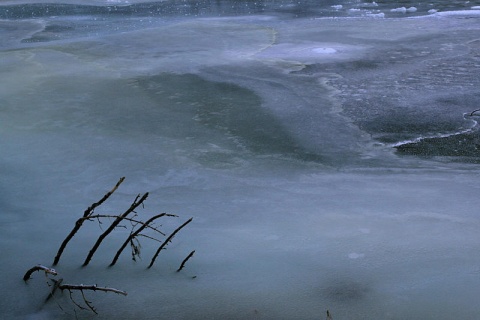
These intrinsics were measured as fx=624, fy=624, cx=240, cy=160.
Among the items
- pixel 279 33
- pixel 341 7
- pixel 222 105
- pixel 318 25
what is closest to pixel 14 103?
pixel 222 105

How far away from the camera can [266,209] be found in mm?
3141

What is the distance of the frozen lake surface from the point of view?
2387mm

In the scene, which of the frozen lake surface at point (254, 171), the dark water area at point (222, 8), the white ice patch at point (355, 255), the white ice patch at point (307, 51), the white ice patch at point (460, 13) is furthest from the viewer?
the dark water area at point (222, 8)

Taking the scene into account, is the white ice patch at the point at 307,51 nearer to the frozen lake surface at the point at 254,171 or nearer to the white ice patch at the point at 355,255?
the frozen lake surface at the point at 254,171

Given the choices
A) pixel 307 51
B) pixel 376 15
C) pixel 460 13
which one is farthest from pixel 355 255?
pixel 460 13

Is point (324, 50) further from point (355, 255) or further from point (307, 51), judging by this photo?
point (355, 255)

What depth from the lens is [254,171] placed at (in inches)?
145

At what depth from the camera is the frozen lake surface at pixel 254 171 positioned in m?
2.39

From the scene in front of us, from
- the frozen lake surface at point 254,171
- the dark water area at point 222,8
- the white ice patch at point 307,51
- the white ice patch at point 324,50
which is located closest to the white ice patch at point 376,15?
the dark water area at point 222,8

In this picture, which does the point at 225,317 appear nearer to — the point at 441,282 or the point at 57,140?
the point at 441,282

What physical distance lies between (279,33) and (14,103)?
4.29m

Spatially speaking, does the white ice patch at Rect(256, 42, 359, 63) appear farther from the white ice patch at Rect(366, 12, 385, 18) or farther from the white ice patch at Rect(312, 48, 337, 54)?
the white ice patch at Rect(366, 12, 385, 18)

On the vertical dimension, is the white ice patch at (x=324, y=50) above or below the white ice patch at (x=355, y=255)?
above

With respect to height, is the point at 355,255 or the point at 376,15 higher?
the point at 376,15
